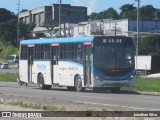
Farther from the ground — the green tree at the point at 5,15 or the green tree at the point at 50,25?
the green tree at the point at 5,15

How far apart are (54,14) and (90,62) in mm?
125599

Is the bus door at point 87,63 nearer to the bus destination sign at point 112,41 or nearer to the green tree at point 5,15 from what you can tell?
the bus destination sign at point 112,41

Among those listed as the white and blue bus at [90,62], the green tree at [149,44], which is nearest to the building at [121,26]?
the green tree at [149,44]

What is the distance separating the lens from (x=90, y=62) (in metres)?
31.8

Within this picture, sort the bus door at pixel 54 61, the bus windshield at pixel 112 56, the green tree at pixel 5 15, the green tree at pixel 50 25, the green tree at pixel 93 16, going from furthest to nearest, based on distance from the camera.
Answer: the green tree at pixel 93 16 < the green tree at pixel 5 15 < the green tree at pixel 50 25 < the bus door at pixel 54 61 < the bus windshield at pixel 112 56

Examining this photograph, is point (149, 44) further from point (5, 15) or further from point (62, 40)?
point (62, 40)

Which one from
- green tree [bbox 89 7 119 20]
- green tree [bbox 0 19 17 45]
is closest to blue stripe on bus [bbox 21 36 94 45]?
green tree [bbox 0 19 17 45]

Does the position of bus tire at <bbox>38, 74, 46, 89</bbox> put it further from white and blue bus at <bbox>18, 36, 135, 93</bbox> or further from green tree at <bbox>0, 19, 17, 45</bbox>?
green tree at <bbox>0, 19, 17, 45</bbox>

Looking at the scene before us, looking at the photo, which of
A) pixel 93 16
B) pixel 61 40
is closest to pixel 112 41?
pixel 61 40

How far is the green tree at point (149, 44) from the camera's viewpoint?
4252 inches

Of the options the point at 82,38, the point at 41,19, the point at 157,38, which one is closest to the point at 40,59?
the point at 82,38

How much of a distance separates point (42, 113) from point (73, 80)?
16896mm

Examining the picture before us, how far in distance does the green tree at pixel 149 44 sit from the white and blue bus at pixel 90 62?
72.8 metres

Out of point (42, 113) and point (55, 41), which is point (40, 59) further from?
point (42, 113)
